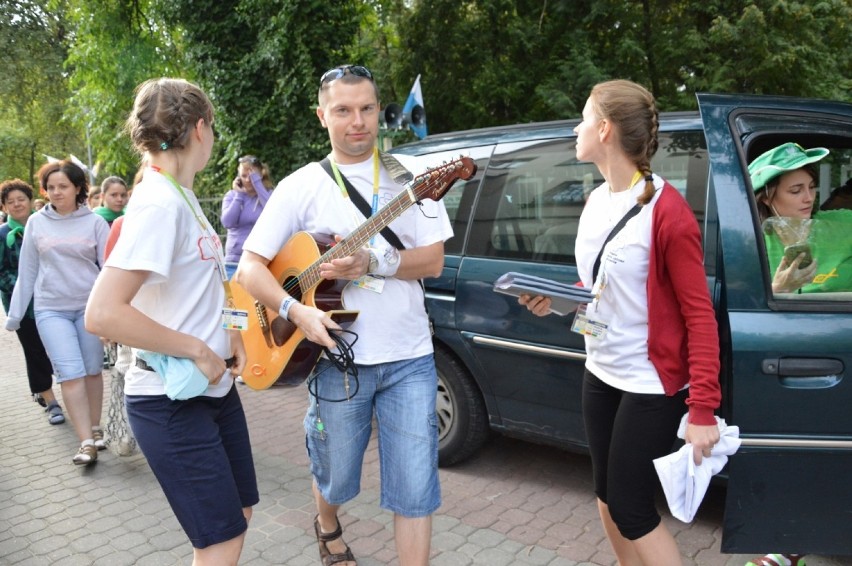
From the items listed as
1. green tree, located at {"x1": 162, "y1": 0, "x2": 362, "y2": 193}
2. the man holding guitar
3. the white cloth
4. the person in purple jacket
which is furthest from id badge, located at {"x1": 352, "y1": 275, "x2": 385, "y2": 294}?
green tree, located at {"x1": 162, "y1": 0, "x2": 362, "y2": 193}

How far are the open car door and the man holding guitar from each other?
1050 mm

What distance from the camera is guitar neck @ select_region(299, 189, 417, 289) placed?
2.45 metres

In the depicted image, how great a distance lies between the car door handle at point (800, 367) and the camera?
2510 mm

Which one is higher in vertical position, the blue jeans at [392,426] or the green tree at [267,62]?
the green tree at [267,62]

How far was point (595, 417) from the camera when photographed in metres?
2.51

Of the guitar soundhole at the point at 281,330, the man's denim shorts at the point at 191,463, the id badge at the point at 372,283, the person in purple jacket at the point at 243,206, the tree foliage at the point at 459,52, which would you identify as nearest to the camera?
the man's denim shorts at the point at 191,463

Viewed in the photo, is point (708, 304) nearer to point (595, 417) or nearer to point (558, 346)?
point (595, 417)

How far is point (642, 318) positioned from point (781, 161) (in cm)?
116

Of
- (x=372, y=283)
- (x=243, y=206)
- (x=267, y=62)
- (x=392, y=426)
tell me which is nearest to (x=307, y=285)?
(x=372, y=283)

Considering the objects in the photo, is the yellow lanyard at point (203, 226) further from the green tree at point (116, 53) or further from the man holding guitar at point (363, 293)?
the green tree at point (116, 53)

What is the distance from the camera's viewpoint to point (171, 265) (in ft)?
6.73

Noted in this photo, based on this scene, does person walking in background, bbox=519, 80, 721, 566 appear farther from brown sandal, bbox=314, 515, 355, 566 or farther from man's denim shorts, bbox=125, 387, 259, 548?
brown sandal, bbox=314, 515, 355, 566

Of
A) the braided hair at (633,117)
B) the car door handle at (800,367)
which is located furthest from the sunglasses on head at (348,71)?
the car door handle at (800,367)

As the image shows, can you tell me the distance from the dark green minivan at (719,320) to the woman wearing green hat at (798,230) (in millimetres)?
125
